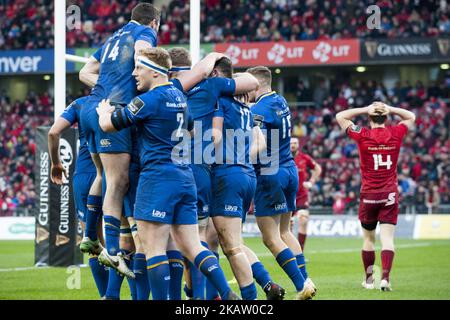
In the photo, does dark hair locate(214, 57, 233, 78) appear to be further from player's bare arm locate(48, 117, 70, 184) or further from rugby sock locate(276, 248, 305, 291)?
rugby sock locate(276, 248, 305, 291)

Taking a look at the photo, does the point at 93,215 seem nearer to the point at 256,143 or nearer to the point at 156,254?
the point at 156,254

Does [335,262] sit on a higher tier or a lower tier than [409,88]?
lower

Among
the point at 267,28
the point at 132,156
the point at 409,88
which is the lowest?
the point at 132,156

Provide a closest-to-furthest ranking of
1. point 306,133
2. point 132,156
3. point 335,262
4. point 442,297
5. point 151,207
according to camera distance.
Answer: point 151,207
point 132,156
point 442,297
point 335,262
point 306,133

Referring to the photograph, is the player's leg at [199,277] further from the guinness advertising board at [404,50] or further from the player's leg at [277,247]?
the guinness advertising board at [404,50]

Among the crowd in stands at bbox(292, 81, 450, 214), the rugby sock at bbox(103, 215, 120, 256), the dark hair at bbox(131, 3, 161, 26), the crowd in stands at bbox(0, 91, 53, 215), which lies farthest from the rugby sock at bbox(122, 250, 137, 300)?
the crowd in stands at bbox(0, 91, 53, 215)

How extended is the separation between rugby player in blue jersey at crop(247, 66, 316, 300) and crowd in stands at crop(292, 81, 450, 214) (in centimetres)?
1949

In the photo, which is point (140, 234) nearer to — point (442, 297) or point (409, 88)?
point (442, 297)

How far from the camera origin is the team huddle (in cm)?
788

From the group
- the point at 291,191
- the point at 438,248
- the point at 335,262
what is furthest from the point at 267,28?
the point at 291,191

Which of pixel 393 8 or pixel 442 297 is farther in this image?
pixel 393 8

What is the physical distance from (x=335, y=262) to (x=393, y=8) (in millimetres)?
20991
